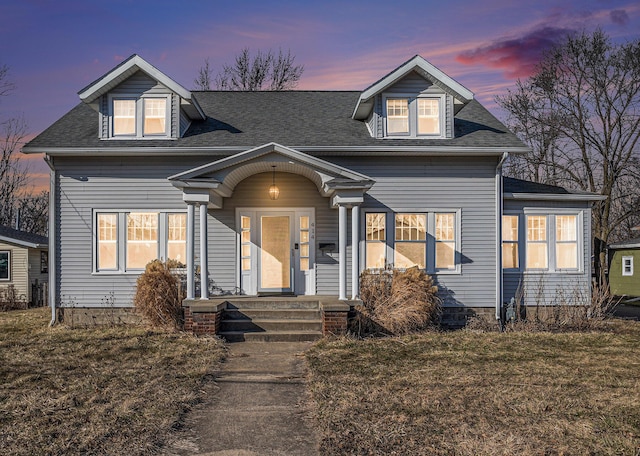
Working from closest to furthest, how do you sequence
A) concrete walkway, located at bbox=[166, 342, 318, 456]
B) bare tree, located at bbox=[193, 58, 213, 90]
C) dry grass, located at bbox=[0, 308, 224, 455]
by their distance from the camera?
concrete walkway, located at bbox=[166, 342, 318, 456] → dry grass, located at bbox=[0, 308, 224, 455] → bare tree, located at bbox=[193, 58, 213, 90]

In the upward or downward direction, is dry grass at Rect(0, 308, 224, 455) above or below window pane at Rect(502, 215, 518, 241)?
below

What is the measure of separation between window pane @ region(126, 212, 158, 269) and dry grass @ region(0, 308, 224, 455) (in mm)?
1914

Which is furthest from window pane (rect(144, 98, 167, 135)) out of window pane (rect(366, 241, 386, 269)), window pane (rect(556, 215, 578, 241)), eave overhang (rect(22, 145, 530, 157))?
window pane (rect(556, 215, 578, 241))

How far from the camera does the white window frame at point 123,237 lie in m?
12.8

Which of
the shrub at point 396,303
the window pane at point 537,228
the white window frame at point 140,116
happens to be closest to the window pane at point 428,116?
the window pane at point 537,228

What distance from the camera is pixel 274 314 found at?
11.2m

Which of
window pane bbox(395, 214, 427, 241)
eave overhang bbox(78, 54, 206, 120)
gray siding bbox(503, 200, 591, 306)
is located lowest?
gray siding bbox(503, 200, 591, 306)

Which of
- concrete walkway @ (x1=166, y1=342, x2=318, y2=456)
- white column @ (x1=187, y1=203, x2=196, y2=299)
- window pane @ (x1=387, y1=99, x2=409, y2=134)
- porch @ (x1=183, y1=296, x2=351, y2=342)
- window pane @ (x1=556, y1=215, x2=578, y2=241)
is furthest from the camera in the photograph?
window pane @ (x1=556, y1=215, x2=578, y2=241)

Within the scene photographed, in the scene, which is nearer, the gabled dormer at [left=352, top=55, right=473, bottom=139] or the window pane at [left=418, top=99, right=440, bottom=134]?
the gabled dormer at [left=352, top=55, right=473, bottom=139]

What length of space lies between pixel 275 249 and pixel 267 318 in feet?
7.67

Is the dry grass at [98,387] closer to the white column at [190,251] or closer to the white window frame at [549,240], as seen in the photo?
the white column at [190,251]

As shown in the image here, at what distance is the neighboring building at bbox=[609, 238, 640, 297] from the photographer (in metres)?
24.4

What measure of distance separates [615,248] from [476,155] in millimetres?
16938

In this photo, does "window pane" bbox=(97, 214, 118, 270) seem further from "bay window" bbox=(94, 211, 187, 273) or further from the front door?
the front door
